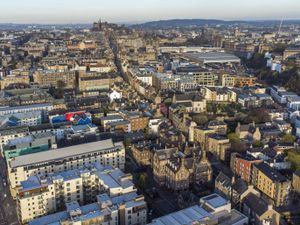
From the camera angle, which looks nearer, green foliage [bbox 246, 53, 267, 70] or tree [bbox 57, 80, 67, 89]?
tree [bbox 57, 80, 67, 89]

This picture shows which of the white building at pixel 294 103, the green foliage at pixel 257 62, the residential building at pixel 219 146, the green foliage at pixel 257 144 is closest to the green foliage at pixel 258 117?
the green foliage at pixel 257 144

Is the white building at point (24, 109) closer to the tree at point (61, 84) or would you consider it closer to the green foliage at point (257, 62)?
the tree at point (61, 84)

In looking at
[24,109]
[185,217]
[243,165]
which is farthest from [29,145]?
[243,165]

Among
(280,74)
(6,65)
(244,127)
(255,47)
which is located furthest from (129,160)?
(255,47)

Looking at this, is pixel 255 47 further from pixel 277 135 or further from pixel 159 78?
pixel 277 135

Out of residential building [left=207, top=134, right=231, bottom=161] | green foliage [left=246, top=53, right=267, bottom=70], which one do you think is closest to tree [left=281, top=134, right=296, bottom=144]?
residential building [left=207, top=134, right=231, bottom=161]

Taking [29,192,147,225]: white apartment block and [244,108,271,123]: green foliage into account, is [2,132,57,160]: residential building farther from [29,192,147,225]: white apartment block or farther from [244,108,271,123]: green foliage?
[244,108,271,123]: green foliage

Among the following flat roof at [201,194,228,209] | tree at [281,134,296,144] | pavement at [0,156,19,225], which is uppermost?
flat roof at [201,194,228,209]

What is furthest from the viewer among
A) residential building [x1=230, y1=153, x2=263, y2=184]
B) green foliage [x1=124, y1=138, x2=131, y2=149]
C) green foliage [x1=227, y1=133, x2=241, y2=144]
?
green foliage [x1=124, y1=138, x2=131, y2=149]
